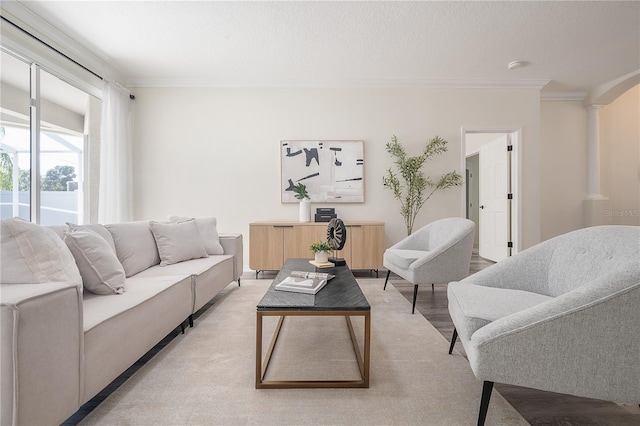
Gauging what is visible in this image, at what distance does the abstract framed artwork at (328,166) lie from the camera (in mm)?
4223

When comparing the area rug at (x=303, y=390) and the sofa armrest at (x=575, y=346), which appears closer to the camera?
the sofa armrest at (x=575, y=346)

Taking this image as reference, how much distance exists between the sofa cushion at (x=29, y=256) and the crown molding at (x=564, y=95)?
19.5 feet

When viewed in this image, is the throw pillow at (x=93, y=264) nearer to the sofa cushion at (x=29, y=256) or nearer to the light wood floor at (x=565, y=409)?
the sofa cushion at (x=29, y=256)

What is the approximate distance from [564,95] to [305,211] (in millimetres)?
4333

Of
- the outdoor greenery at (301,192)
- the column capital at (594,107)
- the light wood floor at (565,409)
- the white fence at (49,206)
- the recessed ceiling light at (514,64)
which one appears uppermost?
the recessed ceiling light at (514,64)

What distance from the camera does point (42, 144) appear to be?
3.00 m

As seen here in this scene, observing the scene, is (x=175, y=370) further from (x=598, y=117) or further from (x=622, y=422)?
(x=598, y=117)

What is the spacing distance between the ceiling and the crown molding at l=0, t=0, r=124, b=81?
0.07 m

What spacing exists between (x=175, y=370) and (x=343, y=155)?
3262 mm

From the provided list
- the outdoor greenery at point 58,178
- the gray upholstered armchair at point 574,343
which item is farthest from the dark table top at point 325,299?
the outdoor greenery at point 58,178

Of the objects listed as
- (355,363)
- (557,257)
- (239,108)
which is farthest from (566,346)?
(239,108)

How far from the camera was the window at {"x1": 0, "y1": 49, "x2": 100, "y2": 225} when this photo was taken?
2678 millimetres

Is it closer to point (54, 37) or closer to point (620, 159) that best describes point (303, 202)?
point (54, 37)

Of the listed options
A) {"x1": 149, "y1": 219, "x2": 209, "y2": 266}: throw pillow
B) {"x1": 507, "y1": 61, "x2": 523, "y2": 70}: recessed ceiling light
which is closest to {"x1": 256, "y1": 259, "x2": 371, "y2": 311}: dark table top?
{"x1": 149, "y1": 219, "x2": 209, "y2": 266}: throw pillow
